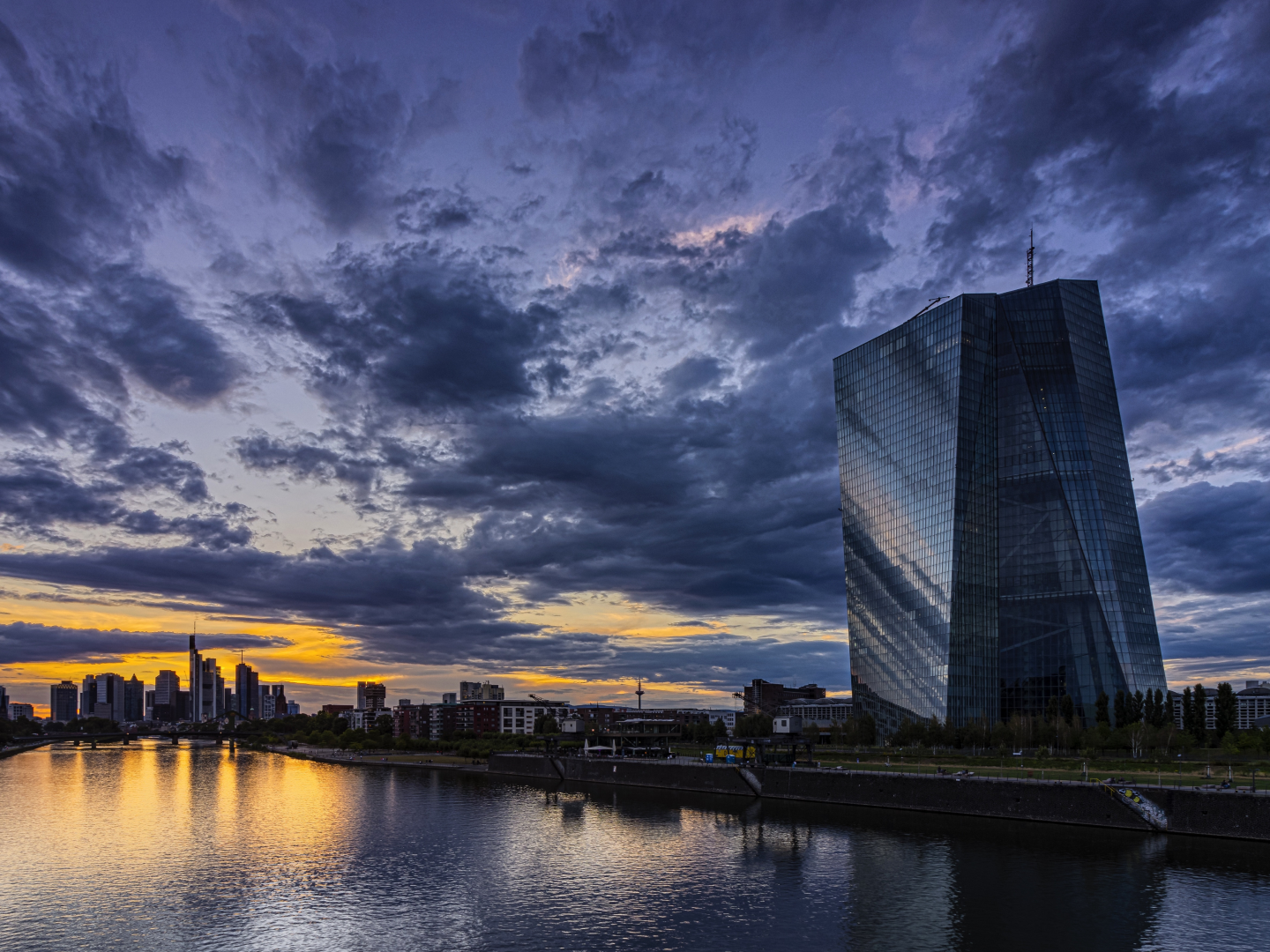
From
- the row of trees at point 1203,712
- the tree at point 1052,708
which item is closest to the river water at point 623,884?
the row of trees at point 1203,712

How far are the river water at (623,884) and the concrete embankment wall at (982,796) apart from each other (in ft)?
11.1

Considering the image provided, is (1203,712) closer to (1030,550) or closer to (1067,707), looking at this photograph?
(1067,707)

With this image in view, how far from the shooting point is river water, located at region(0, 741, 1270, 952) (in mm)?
60188

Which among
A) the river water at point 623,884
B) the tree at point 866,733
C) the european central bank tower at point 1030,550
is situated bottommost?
the tree at point 866,733

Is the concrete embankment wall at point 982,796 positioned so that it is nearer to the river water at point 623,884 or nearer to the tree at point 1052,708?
the river water at point 623,884

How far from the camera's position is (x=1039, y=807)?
103m

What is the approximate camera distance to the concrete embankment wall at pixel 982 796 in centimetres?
8788

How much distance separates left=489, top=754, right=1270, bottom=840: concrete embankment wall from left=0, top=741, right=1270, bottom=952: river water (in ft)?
11.1

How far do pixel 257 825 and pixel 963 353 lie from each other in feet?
526

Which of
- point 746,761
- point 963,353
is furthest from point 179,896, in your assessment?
point 963,353

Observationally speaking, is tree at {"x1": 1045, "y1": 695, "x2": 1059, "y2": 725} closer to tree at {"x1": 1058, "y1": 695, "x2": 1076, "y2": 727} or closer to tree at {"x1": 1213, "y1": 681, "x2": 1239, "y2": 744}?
tree at {"x1": 1058, "y1": 695, "x2": 1076, "y2": 727}

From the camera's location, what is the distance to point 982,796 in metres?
110

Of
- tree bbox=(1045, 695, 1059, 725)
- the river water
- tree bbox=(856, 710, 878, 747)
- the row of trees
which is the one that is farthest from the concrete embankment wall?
tree bbox=(1045, 695, 1059, 725)

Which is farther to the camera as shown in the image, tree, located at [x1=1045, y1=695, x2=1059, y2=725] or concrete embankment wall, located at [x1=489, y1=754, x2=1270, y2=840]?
tree, located at [x1=1045, y1=695, x2=1059, y2=725]
